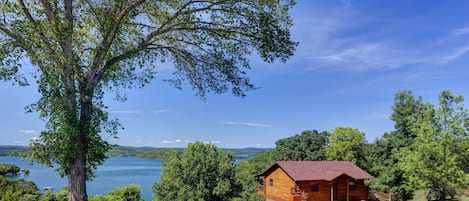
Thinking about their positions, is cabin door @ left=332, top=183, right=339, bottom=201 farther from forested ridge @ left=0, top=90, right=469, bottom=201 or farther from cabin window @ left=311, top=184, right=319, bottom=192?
forested ridge @ left=0, top=90, right=469, bottom=201

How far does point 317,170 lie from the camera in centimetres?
2258

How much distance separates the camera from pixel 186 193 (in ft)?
70.0

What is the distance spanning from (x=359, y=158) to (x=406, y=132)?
8.24m

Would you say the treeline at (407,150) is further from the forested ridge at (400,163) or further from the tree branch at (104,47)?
the tree branch at (104,47)

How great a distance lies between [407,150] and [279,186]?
830cm

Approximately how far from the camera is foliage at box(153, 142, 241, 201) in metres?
21.3

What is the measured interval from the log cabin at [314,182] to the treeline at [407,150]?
1.34 meters

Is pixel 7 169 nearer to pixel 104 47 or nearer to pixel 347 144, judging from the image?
pixel 347 144

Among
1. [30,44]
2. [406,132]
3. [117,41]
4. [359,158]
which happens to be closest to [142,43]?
[117,41]

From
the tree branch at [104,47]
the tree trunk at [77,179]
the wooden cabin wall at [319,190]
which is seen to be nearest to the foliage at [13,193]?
the tree trunk at [77,179]

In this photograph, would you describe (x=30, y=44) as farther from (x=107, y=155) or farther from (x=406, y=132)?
(x=406, y=132)

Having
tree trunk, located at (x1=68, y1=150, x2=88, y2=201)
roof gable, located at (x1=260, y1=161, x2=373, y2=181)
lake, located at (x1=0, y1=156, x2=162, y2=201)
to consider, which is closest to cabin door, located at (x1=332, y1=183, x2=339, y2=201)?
roof gable, located at (x1=260, y1=161, x2=373, y2=181)

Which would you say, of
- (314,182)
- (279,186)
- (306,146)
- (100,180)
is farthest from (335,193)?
(100,180)

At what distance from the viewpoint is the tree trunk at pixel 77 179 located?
4.26 m
